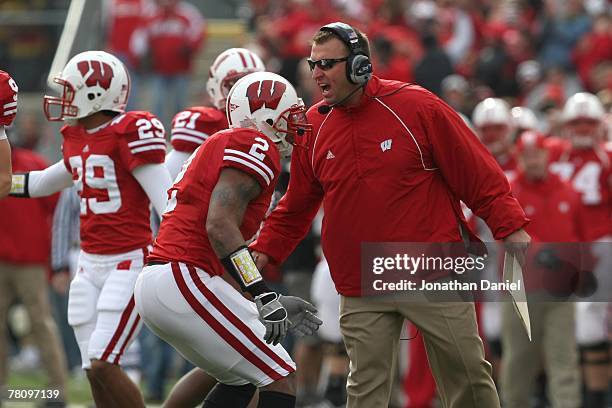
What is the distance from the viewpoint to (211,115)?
24.5ft

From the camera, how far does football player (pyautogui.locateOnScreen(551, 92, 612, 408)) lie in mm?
9398

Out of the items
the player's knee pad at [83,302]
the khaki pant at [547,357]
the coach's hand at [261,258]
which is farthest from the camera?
the khaki pant at [547,357]

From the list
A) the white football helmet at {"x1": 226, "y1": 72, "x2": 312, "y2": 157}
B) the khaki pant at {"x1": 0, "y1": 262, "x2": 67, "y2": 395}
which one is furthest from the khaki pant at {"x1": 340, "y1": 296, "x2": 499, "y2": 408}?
the khaki pant at {"x1": 0, "y1": 262, "x2": 67, "y2": 395}

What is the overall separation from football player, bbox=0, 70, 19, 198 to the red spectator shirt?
7.30m

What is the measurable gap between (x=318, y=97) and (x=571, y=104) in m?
2.81

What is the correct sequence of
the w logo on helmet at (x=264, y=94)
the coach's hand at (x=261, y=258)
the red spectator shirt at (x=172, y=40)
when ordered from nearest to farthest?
the w logo on helmet at (x=264, y=94) < the coach's hand at (x=261, y=258) < the red spectator shirt at (x=172, y=40)

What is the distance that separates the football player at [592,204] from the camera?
9.40 metres

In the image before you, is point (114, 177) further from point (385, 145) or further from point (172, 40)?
point (172, 40)

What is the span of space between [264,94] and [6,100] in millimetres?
1241

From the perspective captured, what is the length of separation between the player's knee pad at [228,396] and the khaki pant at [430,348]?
19.6 inches

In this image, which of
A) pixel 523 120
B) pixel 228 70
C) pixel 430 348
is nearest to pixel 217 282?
pixel 430 348

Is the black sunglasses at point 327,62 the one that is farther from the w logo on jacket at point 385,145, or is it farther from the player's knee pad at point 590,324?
the player's knee pad at point 590,324

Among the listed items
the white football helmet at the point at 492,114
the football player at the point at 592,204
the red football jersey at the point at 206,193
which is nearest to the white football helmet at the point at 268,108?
the red football jersey at the point at 206,193

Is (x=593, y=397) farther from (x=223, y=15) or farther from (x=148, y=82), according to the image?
(x=223, y=15)
